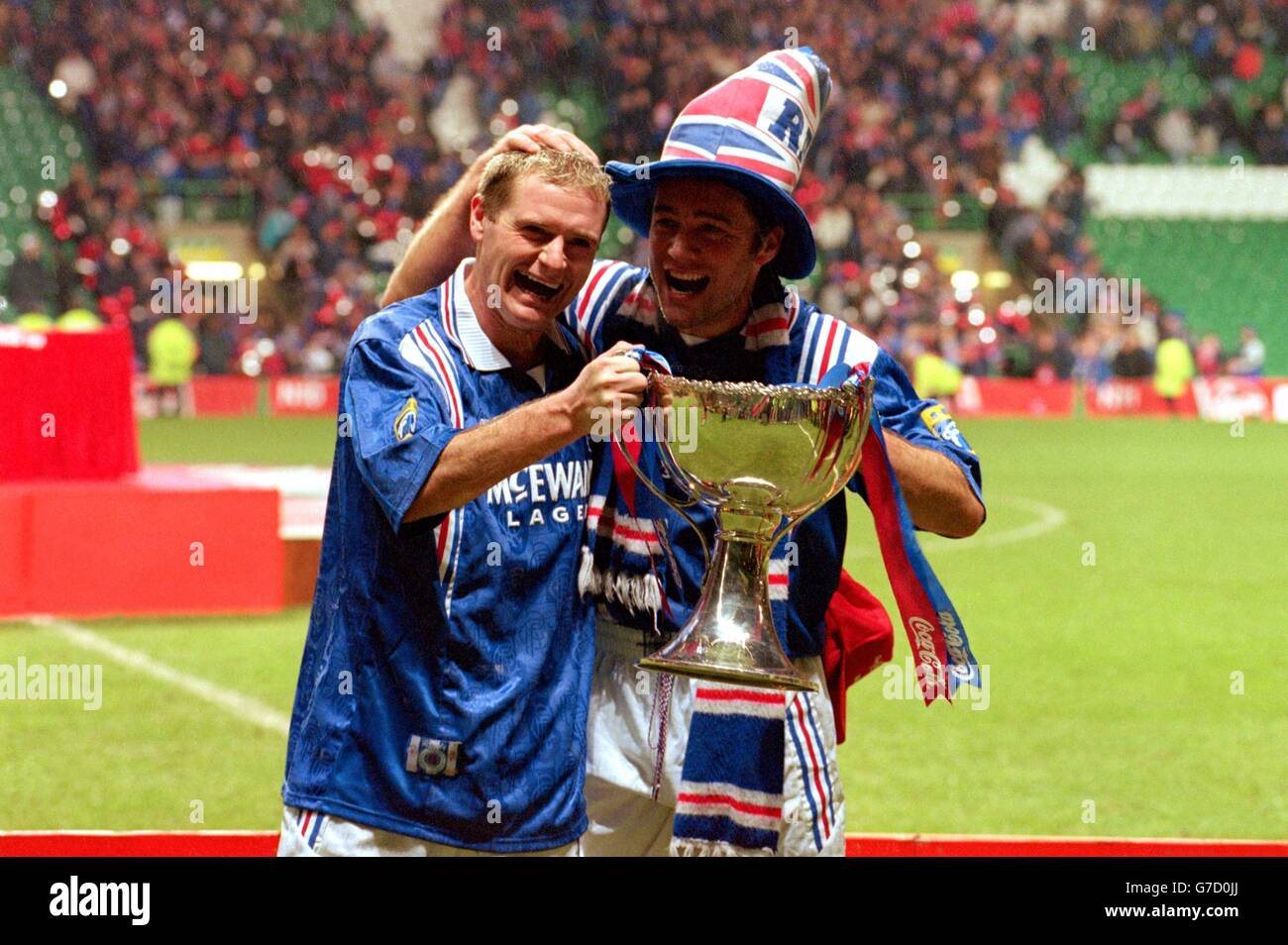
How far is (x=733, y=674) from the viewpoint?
7.39ft

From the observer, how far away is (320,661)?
102 inches

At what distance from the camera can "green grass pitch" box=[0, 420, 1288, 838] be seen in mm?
5309

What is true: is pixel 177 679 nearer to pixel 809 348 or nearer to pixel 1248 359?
pixel 809 348

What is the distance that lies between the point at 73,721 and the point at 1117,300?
74.5 feet

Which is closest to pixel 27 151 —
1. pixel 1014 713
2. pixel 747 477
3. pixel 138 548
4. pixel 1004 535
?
pixel 1004 535

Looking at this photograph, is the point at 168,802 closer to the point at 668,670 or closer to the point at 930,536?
the point at 668,670

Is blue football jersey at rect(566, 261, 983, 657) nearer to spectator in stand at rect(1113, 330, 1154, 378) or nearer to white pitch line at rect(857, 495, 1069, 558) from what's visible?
white pitch line at rect(857, 495, 1069, 558)

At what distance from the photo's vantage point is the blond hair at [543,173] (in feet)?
8.39

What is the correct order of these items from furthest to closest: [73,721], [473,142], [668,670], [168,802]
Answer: [473,142], [73,721], [168,802], [668,670]

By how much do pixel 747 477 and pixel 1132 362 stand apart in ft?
78.6

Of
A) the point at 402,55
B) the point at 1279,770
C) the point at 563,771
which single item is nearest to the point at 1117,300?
the point at 402,55

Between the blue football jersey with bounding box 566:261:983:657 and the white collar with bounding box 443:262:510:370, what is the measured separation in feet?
0.79

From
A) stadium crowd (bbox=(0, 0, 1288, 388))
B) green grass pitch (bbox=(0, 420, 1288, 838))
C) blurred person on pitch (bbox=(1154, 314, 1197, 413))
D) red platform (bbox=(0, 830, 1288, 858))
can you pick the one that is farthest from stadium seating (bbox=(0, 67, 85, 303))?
red platform (bbox=(0, 830, 1288, 858))
